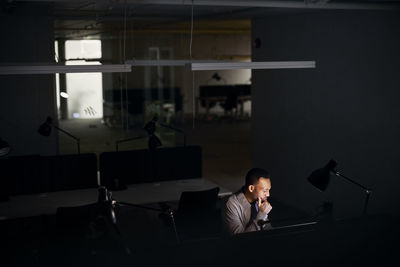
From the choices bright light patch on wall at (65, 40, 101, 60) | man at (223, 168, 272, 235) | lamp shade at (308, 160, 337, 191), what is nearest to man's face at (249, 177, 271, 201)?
man at (223, 168, 272, 235)

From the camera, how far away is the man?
4.31m

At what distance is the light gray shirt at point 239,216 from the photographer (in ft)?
14.1

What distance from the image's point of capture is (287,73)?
8078 millimetres

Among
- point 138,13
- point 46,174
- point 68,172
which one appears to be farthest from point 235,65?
point 138,13

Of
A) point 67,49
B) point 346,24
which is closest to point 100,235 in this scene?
point 346,24

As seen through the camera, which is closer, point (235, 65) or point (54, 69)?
point (54, 69)

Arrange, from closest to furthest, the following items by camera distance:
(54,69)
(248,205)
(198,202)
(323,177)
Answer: (323,177) → (248,205) → (54,69) → (198,202)

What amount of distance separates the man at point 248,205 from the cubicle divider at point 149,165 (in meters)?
2.46

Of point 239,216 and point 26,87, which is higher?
point 26,87

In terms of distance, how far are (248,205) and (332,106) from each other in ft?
10.2

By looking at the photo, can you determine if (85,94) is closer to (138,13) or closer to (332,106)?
(138,13)

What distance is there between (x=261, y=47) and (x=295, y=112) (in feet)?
4.56

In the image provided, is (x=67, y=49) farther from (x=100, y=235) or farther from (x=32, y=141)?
(x=100, y=235)

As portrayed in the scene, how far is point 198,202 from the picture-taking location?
564cm
